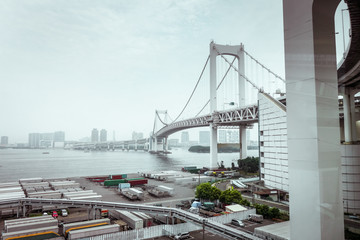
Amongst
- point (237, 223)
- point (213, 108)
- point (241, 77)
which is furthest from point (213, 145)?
point (237, 223)

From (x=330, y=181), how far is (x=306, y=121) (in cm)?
50

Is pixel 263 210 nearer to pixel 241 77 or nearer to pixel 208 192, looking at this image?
pixel 208 192

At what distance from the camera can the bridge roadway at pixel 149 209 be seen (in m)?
6.74

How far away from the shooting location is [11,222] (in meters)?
9.42

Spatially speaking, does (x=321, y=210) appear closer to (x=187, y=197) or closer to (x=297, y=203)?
(x=297, y=203)

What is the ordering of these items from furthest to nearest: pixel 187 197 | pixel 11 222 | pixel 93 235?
1. pixel 187 197
2. pixel 11 222
3. pixel 93 235

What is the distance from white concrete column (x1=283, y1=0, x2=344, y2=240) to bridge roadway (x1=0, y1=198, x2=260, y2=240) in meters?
4.48

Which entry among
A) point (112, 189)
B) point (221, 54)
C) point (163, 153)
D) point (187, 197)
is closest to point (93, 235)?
point (187, 197)

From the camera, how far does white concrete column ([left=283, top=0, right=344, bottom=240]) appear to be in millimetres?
2002

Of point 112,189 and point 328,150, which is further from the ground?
point 328,150

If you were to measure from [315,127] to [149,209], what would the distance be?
8949 millimetres

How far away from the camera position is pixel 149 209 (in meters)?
9.97


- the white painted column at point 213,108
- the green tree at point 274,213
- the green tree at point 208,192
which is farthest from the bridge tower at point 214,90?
the green tree at point 274,213

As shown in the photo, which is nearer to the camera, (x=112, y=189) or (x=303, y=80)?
(x=303, y=80)
